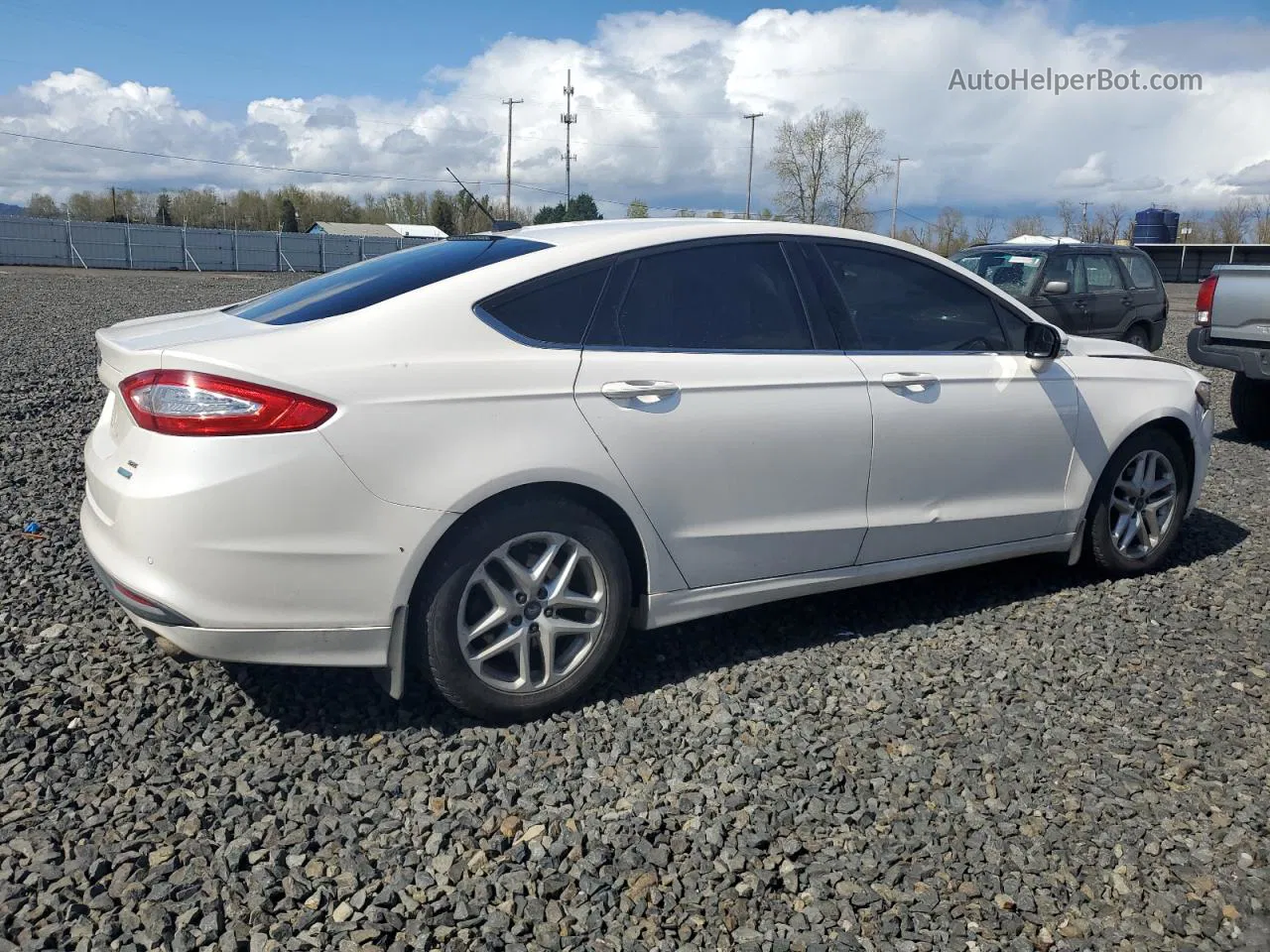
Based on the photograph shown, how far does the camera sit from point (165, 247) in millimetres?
52344

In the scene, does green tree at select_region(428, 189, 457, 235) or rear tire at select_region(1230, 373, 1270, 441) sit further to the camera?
green tree at select_region(428, 189, 457, 235)

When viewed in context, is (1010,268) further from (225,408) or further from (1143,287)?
(225,408)

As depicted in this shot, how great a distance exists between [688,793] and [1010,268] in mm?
11024

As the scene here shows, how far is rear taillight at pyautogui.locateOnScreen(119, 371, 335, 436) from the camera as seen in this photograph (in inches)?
117

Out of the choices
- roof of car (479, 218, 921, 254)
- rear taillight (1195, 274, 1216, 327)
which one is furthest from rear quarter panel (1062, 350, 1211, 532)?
rear taillight (1195, 274, 1216, 327)

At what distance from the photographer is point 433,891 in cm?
265

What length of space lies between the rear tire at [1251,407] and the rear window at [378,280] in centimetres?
763

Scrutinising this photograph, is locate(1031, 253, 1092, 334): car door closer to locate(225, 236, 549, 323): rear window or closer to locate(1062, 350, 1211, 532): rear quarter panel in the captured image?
locate(1062, 350, 1211, 532): rear quarter panel

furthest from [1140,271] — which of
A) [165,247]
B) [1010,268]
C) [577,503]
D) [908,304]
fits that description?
[165,247]

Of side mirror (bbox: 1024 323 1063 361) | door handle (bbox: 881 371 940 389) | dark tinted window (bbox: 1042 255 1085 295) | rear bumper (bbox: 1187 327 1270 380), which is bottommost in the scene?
rear bumper (bbox: 1187 327 1270 380)

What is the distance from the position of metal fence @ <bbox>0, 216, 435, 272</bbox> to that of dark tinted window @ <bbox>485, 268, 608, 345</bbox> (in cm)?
4334

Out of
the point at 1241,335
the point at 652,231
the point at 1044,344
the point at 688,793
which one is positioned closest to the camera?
the point at 688,793

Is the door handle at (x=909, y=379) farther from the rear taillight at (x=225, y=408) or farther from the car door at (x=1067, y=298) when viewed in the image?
the car door at (x=1067, y=298)

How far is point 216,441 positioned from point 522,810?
4.37 ft
